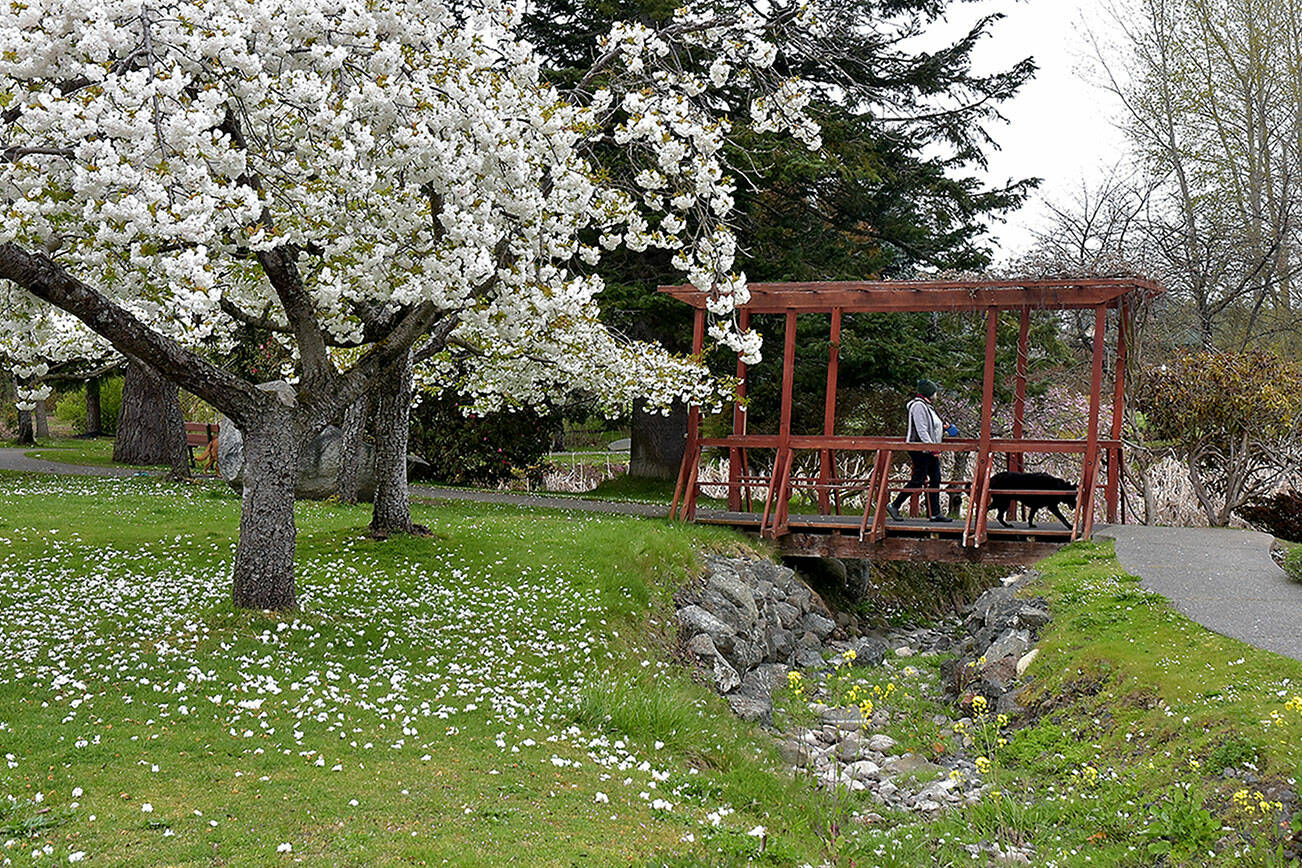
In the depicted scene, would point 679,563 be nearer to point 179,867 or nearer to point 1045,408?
point 179,867

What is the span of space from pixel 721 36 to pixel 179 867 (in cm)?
1088

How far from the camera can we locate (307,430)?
10531mm

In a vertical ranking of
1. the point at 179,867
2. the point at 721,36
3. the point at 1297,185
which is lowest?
the point at 179,867

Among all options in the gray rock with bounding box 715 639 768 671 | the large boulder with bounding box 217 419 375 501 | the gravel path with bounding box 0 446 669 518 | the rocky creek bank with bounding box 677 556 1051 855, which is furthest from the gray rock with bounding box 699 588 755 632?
the large boulder with bounding box 217 419 375 501

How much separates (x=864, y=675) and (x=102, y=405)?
42.1 metres

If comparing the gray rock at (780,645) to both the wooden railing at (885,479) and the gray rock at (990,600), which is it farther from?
the gray rock at (990,600)

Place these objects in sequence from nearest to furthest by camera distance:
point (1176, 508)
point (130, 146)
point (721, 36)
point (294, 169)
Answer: point (130, 146), point (294, 169), point (721, 36), point (1176, 508)

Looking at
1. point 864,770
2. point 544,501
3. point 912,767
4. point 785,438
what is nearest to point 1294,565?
point 912,767

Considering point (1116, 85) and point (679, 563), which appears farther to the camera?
point (1116, 85)

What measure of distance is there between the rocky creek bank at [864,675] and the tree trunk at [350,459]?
7.75 m

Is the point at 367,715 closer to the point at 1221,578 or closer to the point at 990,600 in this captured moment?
the point at 990,600

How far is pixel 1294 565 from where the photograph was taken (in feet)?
39.8

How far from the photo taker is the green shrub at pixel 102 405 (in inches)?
1767

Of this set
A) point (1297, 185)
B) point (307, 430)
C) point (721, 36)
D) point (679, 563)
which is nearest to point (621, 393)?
point (679, 563)
